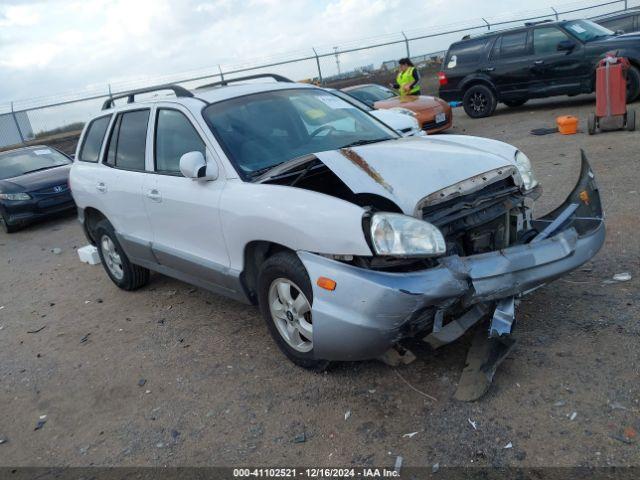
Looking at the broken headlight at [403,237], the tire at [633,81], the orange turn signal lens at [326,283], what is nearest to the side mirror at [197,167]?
the orange turn signal lens at [326,283]

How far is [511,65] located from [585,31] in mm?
1570

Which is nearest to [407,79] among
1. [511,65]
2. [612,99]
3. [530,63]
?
[511,65]

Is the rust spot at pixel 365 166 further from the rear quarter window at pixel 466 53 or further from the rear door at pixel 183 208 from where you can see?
the rear quarter window at pixel 466 53

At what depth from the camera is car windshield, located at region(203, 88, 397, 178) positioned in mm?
3889

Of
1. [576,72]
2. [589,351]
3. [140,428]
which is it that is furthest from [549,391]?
[576,72]

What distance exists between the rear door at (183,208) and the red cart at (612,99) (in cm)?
746

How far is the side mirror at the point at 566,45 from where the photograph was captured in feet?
37.2

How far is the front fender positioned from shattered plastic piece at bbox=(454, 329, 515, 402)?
3.09 feet

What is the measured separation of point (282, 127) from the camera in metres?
4.15

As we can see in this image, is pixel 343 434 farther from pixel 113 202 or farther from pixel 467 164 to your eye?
pixel 113 202

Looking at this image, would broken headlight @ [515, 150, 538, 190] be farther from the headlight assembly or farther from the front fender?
the headlight assembly

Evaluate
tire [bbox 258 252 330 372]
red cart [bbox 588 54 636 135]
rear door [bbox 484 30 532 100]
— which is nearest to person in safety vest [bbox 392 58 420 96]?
rear door [bbox 484 30 532 100]

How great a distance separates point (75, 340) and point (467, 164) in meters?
3.67

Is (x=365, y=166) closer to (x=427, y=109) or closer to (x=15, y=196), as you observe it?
(x=427, y=109)
